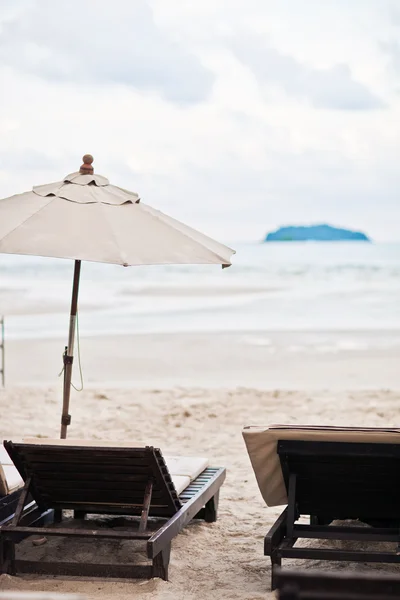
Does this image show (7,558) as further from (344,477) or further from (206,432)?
(206,432)

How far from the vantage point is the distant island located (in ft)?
201

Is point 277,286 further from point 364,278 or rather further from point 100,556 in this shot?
point 100,556

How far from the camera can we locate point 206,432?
8.45 meters

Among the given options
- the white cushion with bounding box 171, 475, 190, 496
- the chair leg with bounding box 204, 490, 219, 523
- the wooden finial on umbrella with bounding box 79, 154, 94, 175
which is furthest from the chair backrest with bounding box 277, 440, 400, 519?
the wooden finial on umbrella with bounding box 79, 154, 94, 175

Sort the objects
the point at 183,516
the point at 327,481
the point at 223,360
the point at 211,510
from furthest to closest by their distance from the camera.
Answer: the point at 223,360 < the point at 211,510 < the point at 183,516 < the point at 327,481

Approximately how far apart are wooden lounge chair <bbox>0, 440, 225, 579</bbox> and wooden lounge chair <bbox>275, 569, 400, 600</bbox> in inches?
94.2

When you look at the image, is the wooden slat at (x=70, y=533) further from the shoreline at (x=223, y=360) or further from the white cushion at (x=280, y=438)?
the shoreline at (x=223, y=360)

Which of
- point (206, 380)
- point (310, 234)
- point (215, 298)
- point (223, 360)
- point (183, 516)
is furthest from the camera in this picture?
point (310, 234)

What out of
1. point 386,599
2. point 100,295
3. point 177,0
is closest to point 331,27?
point 177,0

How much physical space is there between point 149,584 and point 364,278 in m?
35.6

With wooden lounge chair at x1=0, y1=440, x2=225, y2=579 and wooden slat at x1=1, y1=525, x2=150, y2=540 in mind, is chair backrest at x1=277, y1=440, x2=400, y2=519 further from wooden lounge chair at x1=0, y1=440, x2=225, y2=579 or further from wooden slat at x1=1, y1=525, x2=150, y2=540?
wooden slat at x1=1, y1=525, x2=150, y2=540

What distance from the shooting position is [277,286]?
3428 centimetres

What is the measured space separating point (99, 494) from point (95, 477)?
145mm

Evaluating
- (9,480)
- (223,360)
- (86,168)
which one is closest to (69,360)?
(9,480)
